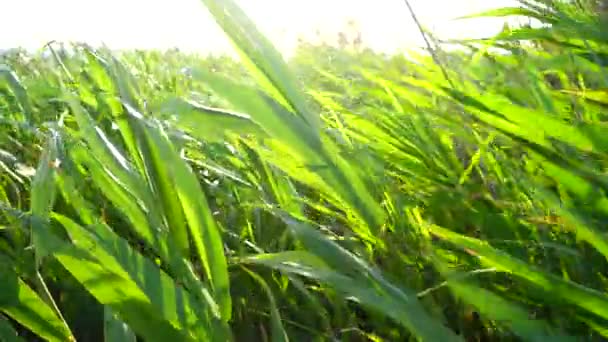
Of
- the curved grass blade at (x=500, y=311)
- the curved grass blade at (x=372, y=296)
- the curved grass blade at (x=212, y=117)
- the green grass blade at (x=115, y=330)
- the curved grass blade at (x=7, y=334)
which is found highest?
the curved grass blade at (x=212, y=117)

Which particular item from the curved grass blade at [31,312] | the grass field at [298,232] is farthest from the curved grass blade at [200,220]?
the curved grass blade at [31,312]

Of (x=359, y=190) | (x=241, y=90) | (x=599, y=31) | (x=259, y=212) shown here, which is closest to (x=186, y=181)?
(x=241, y=90)

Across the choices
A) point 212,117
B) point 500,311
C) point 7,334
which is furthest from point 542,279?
point 7,334

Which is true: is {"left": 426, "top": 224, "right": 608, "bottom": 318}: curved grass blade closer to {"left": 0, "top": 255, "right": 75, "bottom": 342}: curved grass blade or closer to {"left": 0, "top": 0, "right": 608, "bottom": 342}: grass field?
{"left": 0, "top": 0, "right": 608, "bottom": 342}: grass field

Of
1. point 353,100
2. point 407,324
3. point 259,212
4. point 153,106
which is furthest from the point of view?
point 353,100

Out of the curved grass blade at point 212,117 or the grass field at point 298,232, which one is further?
the curved grass blade at point 212,117

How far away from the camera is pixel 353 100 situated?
1.59 metres

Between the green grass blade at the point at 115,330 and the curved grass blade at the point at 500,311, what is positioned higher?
the green grass blade at the point at 115,330

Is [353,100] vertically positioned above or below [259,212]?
above

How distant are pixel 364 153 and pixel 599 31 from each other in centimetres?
37

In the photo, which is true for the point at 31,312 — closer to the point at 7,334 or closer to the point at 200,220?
the point at 7,334

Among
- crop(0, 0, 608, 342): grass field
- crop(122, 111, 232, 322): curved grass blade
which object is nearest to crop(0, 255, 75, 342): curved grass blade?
crop(0, 0, 608, 342): grass field

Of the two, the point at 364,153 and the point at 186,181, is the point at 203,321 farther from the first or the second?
the point at 364,153

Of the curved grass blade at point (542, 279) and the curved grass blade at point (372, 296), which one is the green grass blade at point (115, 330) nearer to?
the curved grass blade at point (372, 296)
